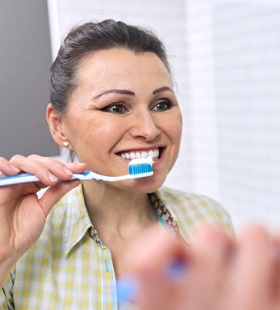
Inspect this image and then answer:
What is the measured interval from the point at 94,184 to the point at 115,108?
6.0 inches

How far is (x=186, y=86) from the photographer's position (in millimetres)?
1700

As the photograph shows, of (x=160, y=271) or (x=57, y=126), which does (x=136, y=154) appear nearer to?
(x=57, y=126)

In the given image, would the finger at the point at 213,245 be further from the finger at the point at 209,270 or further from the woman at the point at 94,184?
the woman at the point at 94,184

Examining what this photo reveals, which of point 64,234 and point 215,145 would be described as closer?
point 64,234

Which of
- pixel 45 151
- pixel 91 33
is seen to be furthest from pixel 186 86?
pixel 91 33

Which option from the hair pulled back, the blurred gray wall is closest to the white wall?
the blurred gray wall

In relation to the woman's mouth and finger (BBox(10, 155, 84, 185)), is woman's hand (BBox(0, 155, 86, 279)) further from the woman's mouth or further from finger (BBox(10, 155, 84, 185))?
the woman's mouth

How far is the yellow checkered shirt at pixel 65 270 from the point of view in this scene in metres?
0.69

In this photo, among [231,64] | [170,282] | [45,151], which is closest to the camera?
[170,282]

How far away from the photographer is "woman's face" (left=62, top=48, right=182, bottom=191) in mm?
713

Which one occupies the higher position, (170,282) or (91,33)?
(91,33)

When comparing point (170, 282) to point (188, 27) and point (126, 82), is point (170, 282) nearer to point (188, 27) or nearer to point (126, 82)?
point (126, 82)

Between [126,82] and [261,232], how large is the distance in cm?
54

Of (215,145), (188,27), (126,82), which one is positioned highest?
(188,27)
